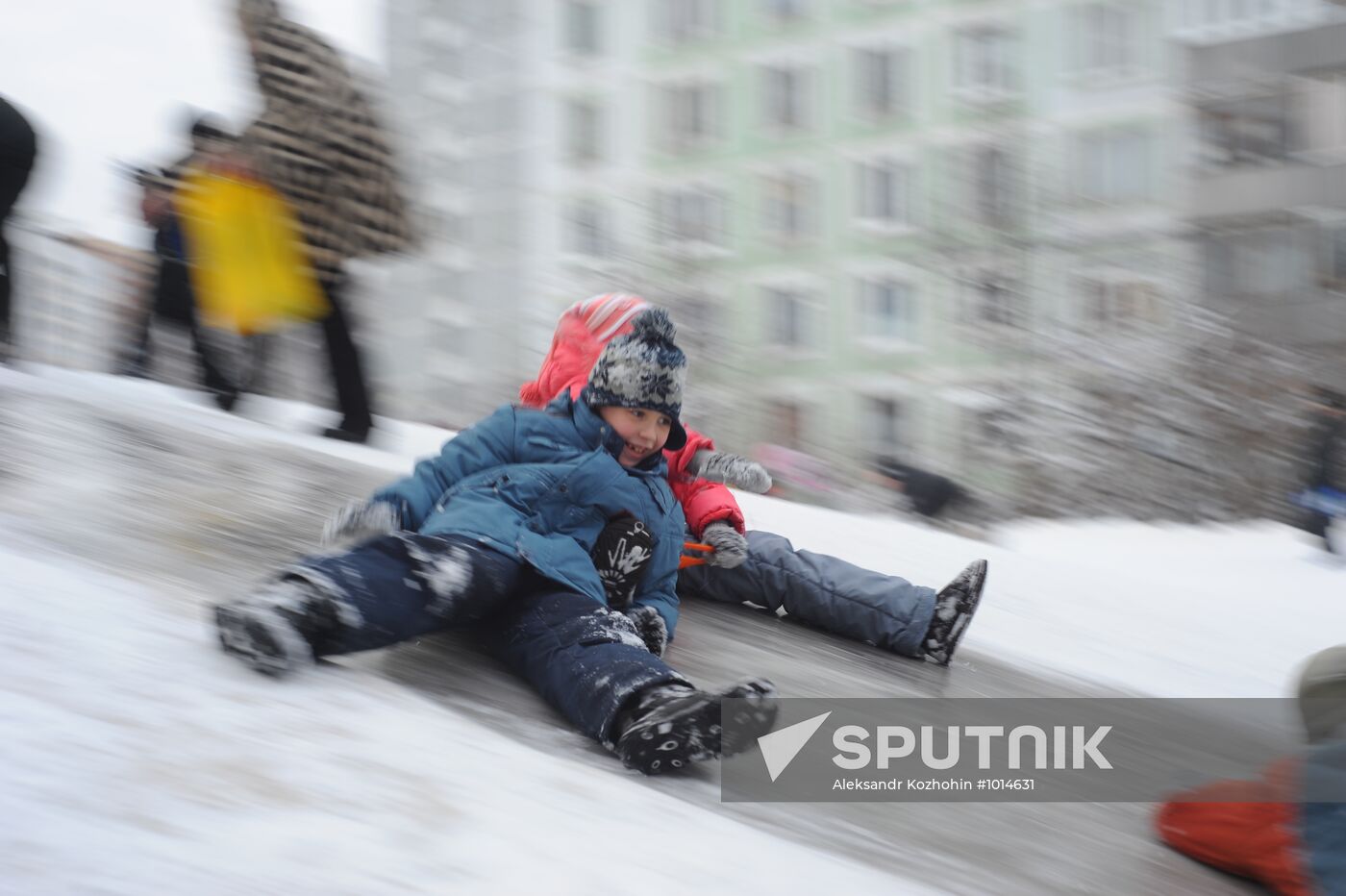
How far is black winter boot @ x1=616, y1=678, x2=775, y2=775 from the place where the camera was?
7.03ft

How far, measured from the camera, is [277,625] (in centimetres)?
210

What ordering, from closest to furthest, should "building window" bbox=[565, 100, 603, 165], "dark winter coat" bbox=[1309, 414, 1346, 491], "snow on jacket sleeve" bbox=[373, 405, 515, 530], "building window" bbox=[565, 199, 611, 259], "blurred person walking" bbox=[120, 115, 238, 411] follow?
1. "snow on jacket sleeve" bbox=[373, 405, 515, 530]
2. "blurred person walking" bbox=[120, 115, 238, 411]
3. "dark winter coat" bbox=[1309, 414, 1346, 491]
4. "building window" bbox=[565, 199, 611, 259]
5. "building window" bbox=[565, 100, 603, 165]

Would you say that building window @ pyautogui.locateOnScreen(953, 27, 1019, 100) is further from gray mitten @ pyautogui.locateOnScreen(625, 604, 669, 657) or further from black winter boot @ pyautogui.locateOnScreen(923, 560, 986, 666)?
gray mitten @ pyautogui.locateOnScreen(625, 604, 669, 657)

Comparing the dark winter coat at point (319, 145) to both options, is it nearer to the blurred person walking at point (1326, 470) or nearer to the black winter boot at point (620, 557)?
the black winter boot at point (620, 557)

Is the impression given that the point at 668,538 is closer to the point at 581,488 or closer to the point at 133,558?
the point at 581,488

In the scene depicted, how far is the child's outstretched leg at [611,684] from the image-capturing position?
2.15 meters

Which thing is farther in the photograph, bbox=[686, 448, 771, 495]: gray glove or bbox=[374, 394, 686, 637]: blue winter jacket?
bbox=[686, 448, 771, 495]: gray glove

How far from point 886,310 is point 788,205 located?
3194 millimetres

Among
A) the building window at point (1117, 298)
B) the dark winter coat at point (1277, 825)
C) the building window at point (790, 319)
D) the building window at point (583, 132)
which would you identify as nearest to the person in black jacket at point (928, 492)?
the building window at point (1117, 298)

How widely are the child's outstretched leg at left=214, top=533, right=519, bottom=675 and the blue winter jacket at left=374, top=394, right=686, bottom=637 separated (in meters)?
0.09

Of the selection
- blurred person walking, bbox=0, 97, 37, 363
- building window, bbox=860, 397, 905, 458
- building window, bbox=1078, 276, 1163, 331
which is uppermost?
blurred person walking, bbox=0, 97, 37, 363

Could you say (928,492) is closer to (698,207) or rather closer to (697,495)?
(697,495)

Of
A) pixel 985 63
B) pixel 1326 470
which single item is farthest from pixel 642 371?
pixel 985 63

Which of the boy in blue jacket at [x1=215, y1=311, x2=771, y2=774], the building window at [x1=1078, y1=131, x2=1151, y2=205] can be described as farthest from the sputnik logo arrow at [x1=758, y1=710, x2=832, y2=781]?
the building window at [x1=1078, y1=131, x2=1151, y2=205]
